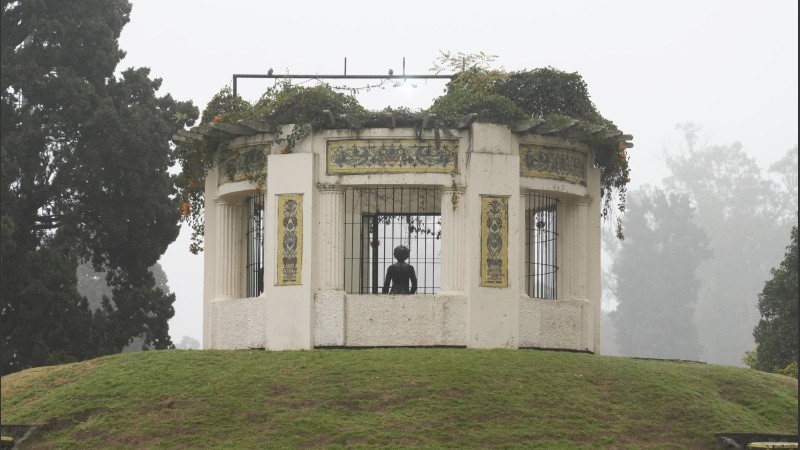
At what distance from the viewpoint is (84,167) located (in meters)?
45.6

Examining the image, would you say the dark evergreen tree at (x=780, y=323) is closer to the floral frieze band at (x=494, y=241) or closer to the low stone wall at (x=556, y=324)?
the low stone wall at (x=556, y=324)

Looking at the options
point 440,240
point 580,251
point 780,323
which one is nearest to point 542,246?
point 580,251

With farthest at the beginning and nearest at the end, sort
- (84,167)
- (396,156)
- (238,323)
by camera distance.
Answer: 1. (84,167)
2. (238,323)
3. (396,156)

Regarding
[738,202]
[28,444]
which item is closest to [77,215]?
[28,444]

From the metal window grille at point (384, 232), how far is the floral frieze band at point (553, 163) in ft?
8.43

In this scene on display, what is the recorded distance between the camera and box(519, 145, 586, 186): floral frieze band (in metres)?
33.7

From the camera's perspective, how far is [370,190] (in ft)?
117

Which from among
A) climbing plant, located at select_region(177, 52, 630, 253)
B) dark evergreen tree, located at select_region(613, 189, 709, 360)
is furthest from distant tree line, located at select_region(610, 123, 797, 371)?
climbing plant, located at select_region(177, 52, 630, 253)

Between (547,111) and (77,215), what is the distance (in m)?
16.2

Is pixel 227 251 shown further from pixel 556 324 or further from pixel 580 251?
pixel 580 251

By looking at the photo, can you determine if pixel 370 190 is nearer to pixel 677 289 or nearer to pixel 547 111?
pixel 547 111

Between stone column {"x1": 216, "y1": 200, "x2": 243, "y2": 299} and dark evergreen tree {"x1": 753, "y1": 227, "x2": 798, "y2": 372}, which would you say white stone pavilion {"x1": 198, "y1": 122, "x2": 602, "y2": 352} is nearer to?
stone column {"x1": 216, "y1": 200, "x2": 243, "y2": 299}

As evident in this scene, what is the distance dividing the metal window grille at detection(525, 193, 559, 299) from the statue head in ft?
8.97

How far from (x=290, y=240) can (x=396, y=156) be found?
2.67 meters
